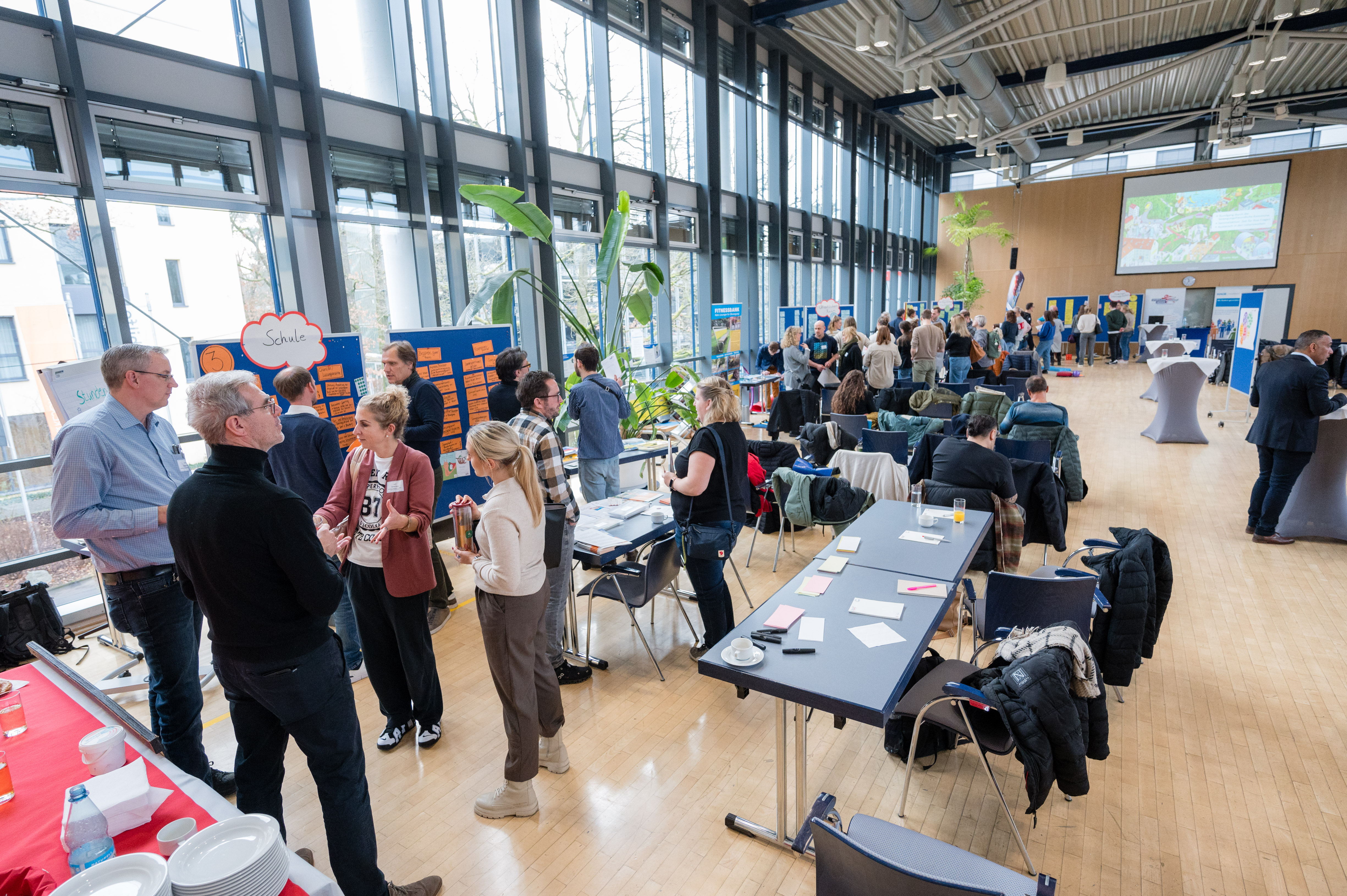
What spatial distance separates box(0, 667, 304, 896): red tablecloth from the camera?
1.44 metres

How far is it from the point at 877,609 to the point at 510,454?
1.58 metres

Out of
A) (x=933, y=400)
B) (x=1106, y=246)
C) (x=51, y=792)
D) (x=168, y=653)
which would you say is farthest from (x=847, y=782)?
(x=1106, y=246)

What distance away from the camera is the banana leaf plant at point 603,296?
6.18m

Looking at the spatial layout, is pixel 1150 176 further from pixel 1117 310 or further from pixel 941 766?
pixel 941 766

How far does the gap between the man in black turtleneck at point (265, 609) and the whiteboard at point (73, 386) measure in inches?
88.5

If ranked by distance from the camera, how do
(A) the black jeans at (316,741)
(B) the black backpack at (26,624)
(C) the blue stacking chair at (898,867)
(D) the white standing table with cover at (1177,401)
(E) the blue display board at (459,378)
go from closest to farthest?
(C) the blue stacking chair at (898,867) < (A) the black jeans at (316,741) < (B) the black backpack at (26,624) < (E) the blue display board at (459,378) < (D) the white standing table with cover at (1177,401)

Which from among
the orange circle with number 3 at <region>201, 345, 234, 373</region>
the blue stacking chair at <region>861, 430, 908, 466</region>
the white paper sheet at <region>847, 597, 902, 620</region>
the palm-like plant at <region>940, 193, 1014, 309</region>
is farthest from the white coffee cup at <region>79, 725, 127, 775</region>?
the palm-like plant at <region>940, 193, 1014, 309</region>

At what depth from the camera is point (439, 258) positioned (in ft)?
21.9

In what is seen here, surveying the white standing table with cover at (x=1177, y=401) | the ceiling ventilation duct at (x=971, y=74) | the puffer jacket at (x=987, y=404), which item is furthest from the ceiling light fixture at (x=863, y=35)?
the white standing table with cover at (x=1177, y=401)

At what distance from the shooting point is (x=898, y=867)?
1362 mm

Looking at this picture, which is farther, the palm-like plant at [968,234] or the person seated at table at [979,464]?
the palm-like plant at [968,234]

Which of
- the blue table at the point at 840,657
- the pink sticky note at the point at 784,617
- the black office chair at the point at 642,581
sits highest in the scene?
the pink sticky note at the point at 784,617

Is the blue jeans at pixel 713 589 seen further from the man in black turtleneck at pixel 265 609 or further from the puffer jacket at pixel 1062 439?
the puffer jacket at pixel 1062 439

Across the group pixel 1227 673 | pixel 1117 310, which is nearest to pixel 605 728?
pixel 1227 673
